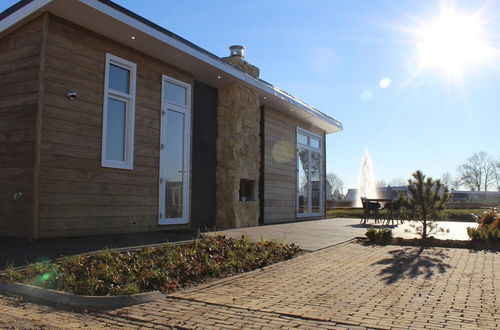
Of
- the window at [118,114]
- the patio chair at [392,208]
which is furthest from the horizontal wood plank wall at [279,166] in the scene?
the window at [118,114]

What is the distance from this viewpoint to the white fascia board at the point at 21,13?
6.29 meters

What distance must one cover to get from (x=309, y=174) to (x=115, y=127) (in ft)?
29.8

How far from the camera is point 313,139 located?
52.9 feet

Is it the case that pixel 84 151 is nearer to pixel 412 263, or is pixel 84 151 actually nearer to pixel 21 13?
pixel 21 13

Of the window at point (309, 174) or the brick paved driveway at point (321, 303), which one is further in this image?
the window at point (309, 174)

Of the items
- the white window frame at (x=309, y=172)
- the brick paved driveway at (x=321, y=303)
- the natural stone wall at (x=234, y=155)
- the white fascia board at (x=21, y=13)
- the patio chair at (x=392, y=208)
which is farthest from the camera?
the white window frame at (x=309, y=172)

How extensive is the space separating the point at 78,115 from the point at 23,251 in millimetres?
2485

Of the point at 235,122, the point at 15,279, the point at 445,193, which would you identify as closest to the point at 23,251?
the point at 15,279

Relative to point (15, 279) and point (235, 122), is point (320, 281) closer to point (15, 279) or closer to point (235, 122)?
point (15, 279)

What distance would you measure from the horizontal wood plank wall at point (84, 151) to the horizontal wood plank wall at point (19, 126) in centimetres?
24

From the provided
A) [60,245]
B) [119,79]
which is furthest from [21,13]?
[60,245]

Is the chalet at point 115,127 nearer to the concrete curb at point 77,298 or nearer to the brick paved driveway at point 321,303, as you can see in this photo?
the concrete curb at point 77,298

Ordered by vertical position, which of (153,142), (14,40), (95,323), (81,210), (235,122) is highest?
(14,40)

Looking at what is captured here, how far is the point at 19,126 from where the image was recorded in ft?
21.7
